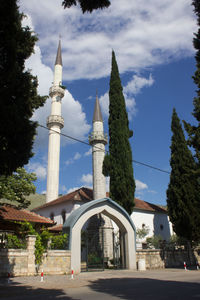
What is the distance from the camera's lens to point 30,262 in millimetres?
12914

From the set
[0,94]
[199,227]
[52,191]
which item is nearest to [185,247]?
[199,227]

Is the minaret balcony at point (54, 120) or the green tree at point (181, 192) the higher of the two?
the minaret balcony at point (54, 120)

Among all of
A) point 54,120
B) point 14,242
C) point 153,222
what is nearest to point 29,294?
point 14,242

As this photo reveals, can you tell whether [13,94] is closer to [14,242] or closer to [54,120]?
[14,242]

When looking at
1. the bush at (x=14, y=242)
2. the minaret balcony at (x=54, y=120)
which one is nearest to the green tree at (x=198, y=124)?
the bush at (x=14, y=242)

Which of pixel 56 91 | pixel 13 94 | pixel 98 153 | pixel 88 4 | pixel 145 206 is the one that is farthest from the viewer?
pixel 56 91

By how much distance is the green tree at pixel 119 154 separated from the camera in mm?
22266

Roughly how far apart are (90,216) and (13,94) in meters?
10.5

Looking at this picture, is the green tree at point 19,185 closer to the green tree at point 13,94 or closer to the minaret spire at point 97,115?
the green tree at point 13,94

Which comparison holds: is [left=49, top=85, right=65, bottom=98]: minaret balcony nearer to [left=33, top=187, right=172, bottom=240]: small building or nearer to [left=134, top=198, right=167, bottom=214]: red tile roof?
[left=33, top=187, right=172, bottom=240]: small building

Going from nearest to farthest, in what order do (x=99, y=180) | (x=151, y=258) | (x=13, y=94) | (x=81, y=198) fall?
(x=13, y=94) < (x=151, y=258) < (x=81, y=198) < (x=99, y=180)

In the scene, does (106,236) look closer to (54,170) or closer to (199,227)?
(199,227)

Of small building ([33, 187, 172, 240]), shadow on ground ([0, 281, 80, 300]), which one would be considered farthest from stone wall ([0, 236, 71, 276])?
small building ([33, 187, 172, 240])

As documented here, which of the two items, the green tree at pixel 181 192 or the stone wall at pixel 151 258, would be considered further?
the green tree at pixel 181 192
